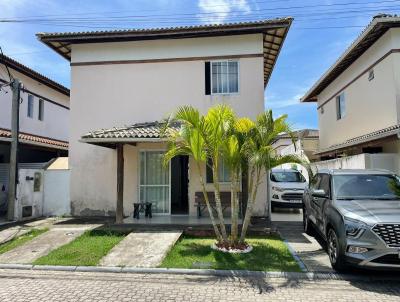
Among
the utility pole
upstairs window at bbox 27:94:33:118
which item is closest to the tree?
the utility pole

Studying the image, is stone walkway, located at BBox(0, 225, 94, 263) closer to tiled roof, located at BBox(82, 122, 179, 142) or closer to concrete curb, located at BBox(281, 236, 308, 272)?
tiled roof, located at BBox(82, 122, 179, 142)

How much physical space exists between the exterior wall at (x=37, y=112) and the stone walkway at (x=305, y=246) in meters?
12.6

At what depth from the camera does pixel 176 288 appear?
6.18 metres

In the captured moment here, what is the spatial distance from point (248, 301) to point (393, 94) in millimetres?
10199

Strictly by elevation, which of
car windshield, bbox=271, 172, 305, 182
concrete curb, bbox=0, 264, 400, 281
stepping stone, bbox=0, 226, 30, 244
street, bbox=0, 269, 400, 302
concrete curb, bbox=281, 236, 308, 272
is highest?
car windshield, bbox=271, 172, 305, 182

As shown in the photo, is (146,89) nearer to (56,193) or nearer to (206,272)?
(56,193)

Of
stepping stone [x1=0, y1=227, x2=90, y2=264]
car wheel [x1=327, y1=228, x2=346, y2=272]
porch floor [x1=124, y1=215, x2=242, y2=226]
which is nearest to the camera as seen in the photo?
car wheel [x1=327, y1=228, x2=346, y2=272]

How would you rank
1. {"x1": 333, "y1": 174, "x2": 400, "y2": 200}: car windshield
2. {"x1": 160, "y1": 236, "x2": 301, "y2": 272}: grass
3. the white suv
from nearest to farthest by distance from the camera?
{"x1": 160, "y1": 236, "x2": 301, "y2": 272}: grass → {"x1": 333, "y1": 174, "x2": 400, "y2": 200}: car windshield → the white suv

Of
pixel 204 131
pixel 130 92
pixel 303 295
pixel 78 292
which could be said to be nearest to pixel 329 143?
pixel 130 92

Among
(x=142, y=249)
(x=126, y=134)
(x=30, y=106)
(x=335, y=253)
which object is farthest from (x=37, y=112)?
(x=335, y=253)

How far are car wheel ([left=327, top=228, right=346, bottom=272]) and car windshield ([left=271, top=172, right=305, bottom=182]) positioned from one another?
8.57m

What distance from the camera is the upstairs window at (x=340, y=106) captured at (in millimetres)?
18394

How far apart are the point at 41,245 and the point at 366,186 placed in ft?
24.8

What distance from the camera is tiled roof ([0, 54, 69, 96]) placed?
15.5 m
